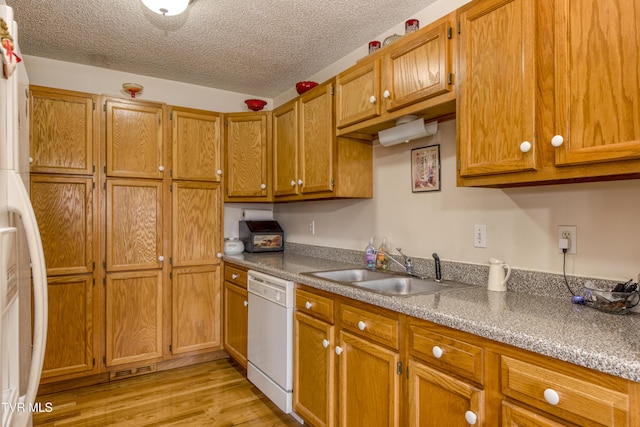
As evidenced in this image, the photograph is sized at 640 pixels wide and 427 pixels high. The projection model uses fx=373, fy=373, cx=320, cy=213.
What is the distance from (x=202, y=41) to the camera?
2.70 meters

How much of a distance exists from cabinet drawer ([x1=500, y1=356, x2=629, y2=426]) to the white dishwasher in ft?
4.32

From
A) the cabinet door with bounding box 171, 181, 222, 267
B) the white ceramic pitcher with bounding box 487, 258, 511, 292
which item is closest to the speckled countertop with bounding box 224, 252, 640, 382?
the white ceramic pitcher with bounding box 487, 258, 511, 292

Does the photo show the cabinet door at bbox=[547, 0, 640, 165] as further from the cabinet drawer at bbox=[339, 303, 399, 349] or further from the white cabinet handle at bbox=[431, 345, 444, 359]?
the cabinet drawer at bbox=[339, 303, 399, 349]

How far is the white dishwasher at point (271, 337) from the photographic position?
221cm

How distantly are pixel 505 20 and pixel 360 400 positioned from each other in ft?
5.61

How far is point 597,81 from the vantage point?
1168mm

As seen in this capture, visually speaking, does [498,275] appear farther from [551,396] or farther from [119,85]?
[119,85]

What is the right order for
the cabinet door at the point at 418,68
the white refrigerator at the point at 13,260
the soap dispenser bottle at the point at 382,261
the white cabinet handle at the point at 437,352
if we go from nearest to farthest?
the white refrigerator at the point at 13,260 → the white cabinet handle at the point at 437,352 → the cabinet door at the point at 418,68 → the soap dispenser bottle at the point at 382,261

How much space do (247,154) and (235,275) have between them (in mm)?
1052

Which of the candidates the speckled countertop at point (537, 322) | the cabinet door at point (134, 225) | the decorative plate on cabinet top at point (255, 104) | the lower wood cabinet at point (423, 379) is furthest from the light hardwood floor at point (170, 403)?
the decorative plate on cabinet top at point (255, 104)

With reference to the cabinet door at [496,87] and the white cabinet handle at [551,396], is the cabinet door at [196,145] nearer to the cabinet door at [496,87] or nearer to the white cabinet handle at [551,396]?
the cabinet door at [496,87]

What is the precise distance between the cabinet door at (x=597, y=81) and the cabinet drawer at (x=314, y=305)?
1207 mm

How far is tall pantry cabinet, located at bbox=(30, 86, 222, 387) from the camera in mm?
2602

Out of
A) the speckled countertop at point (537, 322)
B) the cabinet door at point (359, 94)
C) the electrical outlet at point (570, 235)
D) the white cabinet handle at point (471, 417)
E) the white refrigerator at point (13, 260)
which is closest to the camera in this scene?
the white refrigerator at point (13, 260)
